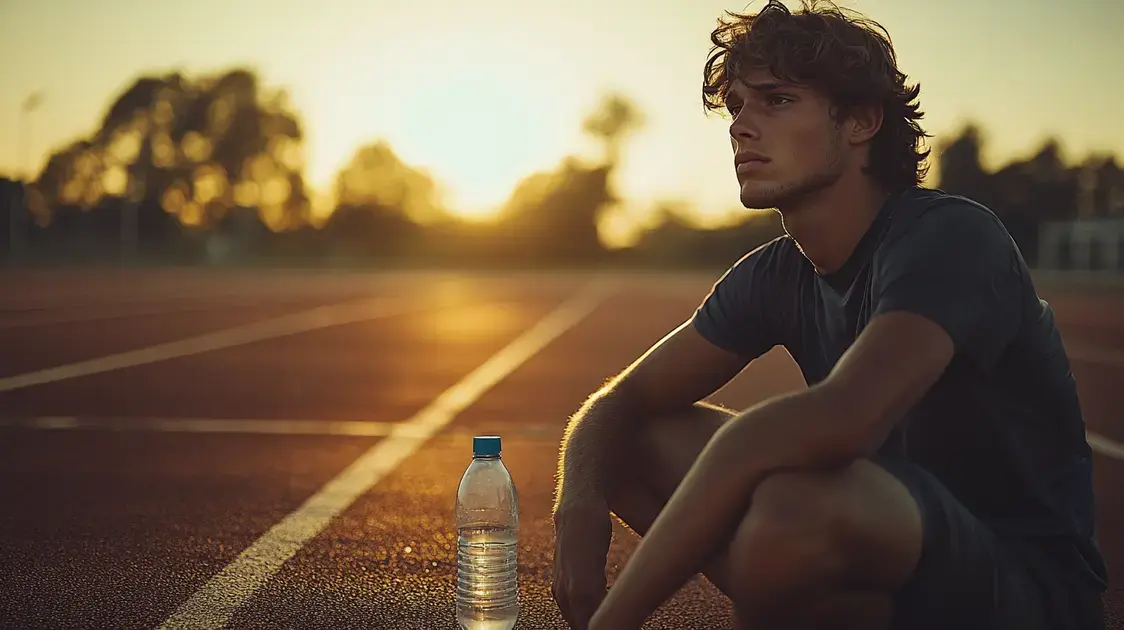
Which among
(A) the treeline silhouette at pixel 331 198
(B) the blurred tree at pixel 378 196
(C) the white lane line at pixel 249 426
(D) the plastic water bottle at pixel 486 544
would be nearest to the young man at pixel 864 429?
(D) the plastic water bottle at pixel 486 544

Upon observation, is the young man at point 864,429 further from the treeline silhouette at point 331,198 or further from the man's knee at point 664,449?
the treeline silhouette at point 331,198

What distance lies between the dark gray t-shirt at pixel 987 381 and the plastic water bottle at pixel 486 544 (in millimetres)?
1293

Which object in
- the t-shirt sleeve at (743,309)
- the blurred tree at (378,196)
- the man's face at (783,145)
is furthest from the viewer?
the blurred tree at (378,196)

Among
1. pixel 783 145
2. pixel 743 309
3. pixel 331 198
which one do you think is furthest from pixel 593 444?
pixel 331 198

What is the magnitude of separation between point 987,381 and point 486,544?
2.15 meters

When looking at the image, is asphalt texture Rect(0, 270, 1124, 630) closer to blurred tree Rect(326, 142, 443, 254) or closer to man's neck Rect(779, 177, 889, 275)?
man's neck Rect(779, 177, 889, 275)

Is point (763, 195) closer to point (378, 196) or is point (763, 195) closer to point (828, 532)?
point (828, 532)

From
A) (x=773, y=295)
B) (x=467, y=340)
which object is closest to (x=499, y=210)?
(x=467, y=340)

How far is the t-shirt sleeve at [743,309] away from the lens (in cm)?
333

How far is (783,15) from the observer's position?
123 inches

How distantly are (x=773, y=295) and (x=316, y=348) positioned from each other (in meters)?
11.2

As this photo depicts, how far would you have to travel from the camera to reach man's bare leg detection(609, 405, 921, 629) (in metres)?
2.21

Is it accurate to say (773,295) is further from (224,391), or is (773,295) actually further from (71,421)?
(224,391)

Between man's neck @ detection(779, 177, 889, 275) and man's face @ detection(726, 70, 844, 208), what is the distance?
0.09 feet
